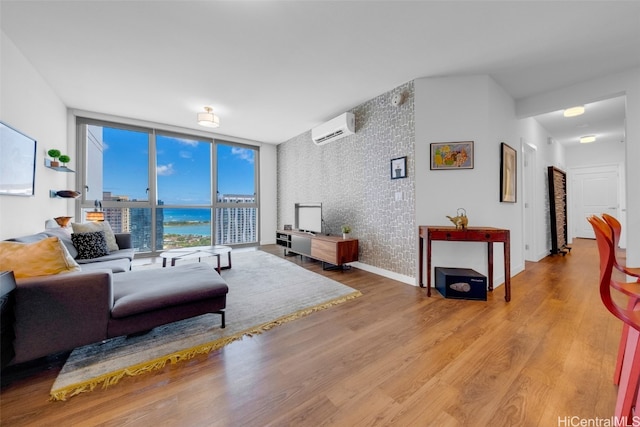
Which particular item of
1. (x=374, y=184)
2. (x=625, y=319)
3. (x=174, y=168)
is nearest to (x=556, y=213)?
(x=374, y=184)

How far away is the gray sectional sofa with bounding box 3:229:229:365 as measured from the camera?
4.43 ft

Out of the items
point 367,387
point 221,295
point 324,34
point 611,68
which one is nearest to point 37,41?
point 324,34

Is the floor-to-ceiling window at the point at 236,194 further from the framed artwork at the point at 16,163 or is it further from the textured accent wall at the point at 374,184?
the framed artwork at the point at 16,163

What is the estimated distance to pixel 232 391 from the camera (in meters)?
1.30

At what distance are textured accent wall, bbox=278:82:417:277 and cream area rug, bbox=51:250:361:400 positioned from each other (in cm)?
94

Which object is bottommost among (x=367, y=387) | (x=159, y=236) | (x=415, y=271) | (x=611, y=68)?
(x=367, y=387)

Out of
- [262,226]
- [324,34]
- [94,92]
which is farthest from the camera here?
[262,226]

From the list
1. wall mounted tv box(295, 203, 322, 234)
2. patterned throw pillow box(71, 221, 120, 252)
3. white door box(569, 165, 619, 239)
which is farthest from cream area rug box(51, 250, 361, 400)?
white door box(569, 165, 619, 239)

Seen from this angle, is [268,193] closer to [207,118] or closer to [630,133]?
[207,118]

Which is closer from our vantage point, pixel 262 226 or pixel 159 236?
pixel 159 236

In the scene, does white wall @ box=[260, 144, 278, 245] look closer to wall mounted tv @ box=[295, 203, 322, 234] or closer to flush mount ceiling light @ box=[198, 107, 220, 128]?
wall mounted tv @ box=[295, 203, 322, 234]

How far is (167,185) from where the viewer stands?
Answer: 4867 millimetres

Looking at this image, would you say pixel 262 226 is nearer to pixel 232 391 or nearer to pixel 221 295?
pixel 221 295

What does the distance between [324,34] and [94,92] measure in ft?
11.2
